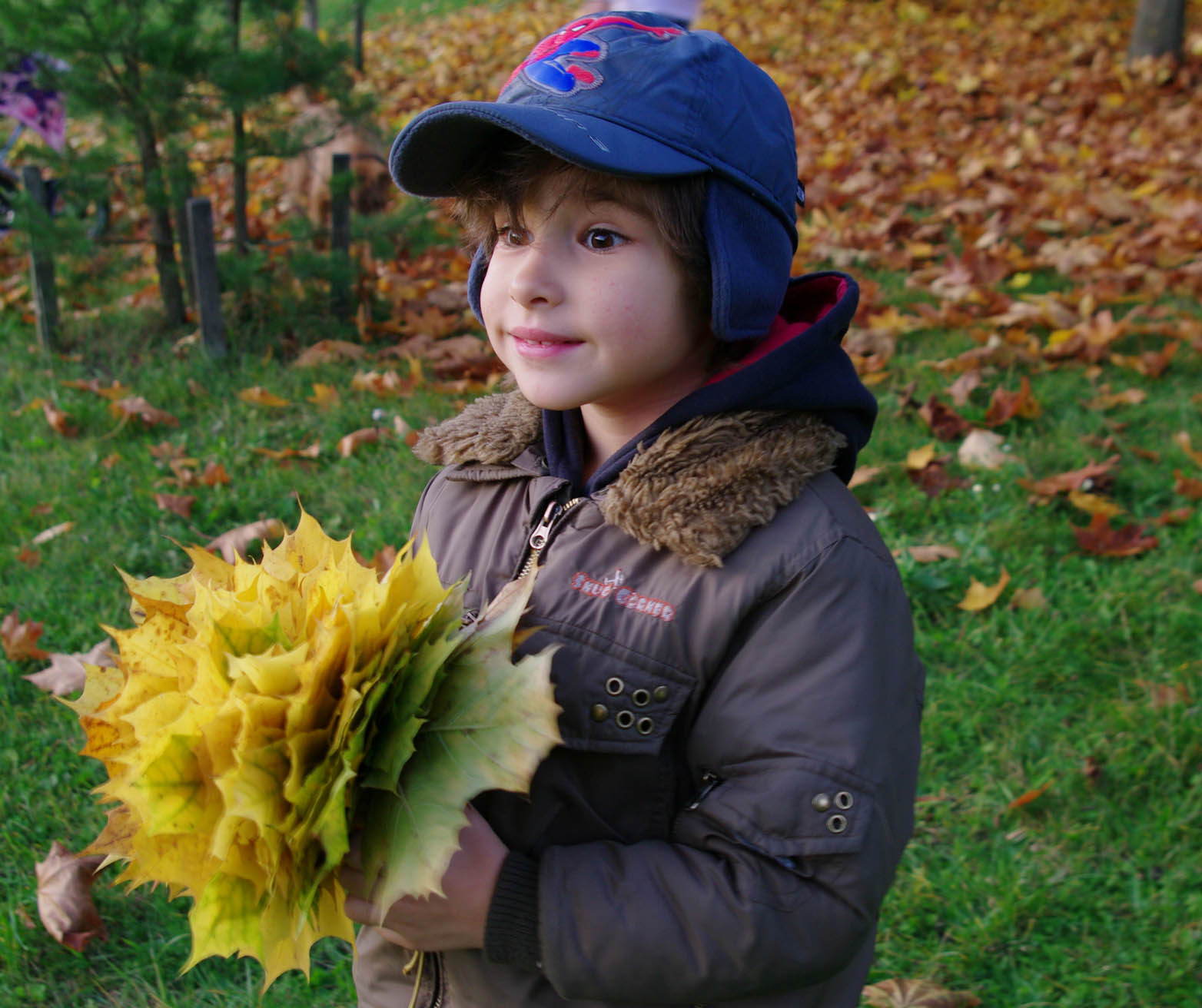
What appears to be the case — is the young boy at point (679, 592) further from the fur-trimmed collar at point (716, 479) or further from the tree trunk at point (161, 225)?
the tree trunk at point (161, 225)

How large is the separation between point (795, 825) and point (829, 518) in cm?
38

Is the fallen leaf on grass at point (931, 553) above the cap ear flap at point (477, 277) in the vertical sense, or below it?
below

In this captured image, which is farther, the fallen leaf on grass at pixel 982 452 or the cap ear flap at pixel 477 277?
the fallen leaf on grass at pixel 982 452

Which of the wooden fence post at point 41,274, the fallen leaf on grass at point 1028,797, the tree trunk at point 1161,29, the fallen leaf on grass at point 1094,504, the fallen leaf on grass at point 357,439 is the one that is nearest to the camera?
the fallen leaf on grass at point 1028,797

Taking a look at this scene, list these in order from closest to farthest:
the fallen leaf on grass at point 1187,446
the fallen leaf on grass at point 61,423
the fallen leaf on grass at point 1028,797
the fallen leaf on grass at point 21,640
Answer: the fallen leaf on grass at point 1028,797
the fallen leaf on grass at point 21,640
the fallen leaf on grass at point 1187,446
the fallen leaf on grass at point 61,423

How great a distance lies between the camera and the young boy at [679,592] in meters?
1.25

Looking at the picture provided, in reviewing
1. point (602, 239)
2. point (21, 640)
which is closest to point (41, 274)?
point (21, 640)

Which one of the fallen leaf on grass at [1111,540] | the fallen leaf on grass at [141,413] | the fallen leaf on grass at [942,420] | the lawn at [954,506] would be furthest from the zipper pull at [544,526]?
the fallen leaf on grass at [141,413]

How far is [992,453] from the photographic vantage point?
359cm

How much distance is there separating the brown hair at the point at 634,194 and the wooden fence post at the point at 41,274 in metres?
3.82

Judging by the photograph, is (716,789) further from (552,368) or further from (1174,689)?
(1174,689)

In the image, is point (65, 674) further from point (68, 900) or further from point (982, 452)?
point (982, 452)

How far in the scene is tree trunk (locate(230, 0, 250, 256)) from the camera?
4.57 metres

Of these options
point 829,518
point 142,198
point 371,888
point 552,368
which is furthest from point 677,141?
point 142,198
